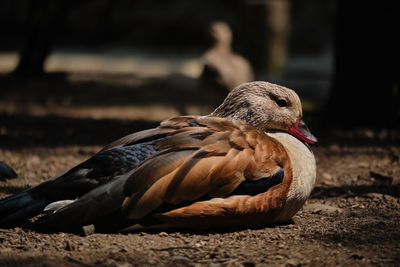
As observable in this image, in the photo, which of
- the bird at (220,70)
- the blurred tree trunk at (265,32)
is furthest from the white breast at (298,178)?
the blurred tree trunk at (265,32)

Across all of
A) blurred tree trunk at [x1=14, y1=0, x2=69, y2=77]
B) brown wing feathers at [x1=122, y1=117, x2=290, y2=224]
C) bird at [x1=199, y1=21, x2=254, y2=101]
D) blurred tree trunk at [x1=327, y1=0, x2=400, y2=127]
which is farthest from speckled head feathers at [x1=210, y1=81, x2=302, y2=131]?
blurred tree trunk at [x1=14, y1=0, x2=69, y2=77]

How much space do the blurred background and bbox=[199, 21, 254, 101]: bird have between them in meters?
0.02

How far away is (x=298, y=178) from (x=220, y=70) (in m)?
4.45

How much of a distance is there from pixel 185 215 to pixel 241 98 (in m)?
1.03

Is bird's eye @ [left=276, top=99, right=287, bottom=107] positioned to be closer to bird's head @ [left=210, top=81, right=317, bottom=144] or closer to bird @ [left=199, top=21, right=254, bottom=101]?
bird's head @ [left=210, top=81, right=317, bottom=144]

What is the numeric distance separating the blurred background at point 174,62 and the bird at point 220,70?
0.02m

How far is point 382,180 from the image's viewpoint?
483cm

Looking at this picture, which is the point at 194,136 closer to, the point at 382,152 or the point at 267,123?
the point at 267,123

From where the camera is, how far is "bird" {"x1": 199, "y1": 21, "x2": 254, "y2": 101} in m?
7.96

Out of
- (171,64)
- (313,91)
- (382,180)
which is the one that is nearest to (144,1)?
(171,64)

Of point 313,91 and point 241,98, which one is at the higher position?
point 241,98

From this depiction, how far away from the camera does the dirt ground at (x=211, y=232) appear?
3.09 metres

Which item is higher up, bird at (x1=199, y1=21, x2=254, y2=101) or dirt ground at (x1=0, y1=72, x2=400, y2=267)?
bird at (x1=199, y1=21, x2=254, y2=101)

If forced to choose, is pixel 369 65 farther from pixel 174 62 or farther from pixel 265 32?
pixel 174 62
